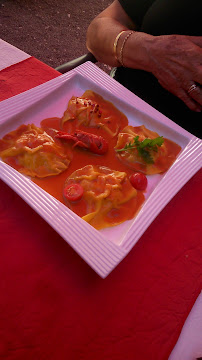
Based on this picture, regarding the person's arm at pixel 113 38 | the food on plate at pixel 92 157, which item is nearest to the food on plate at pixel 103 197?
the food on plate at pixel 92 157

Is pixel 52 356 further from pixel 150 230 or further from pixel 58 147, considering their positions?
pixel 58 147

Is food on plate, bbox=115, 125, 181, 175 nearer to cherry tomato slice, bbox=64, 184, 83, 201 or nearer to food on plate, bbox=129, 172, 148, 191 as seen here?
food on plate, bbox=129, 172, 148, 191

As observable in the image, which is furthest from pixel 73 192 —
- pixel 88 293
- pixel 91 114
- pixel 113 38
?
pixel 113 38

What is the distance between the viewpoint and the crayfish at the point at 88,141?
5.13ft

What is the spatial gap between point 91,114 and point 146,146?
0.40 metres

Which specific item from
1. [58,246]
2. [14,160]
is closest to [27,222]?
[58,246]

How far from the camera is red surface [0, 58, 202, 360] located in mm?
941

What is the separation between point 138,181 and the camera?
1.47m

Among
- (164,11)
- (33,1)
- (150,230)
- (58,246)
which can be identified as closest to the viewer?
(58,246)

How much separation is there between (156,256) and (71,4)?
19.9 feet

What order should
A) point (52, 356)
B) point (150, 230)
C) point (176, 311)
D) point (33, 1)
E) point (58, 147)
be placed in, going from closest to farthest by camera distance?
point (52, 356) → point (176, 311) → point (150, 230) → point (58, 147) → point (33, 1)

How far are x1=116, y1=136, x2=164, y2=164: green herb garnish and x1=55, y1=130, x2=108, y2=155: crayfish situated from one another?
10cm

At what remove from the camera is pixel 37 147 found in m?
1.48

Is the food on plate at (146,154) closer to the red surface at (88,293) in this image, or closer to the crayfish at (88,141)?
the crayfish at (88,141)
